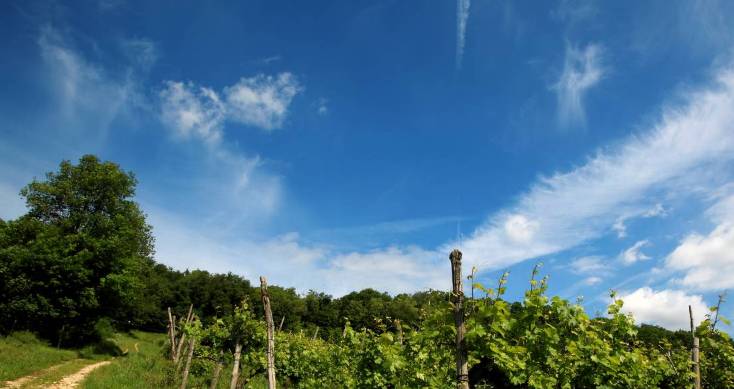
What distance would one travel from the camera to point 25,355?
1923 cm

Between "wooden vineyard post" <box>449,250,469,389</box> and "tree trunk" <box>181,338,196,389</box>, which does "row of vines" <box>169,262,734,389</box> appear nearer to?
"wooden vineyard post" <box>449,250,469,389</box>

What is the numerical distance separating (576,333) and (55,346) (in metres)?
30.1

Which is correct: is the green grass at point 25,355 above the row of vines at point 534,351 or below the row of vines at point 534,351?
below

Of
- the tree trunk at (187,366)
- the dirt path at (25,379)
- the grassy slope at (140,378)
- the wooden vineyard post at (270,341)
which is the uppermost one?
the wooden vineyard post at (270,341)

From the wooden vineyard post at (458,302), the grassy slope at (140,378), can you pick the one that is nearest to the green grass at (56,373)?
the grassy slope at (140,378)

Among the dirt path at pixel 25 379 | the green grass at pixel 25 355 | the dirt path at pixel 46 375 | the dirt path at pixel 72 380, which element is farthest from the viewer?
the green grass at pixel 25 355

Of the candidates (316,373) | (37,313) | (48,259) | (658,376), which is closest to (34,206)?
(48,259)

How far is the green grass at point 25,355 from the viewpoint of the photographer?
15609 mm

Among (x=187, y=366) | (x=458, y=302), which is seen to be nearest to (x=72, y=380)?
(x=187, y=366)

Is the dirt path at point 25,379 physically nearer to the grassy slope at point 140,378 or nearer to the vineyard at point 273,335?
the vineyard at point 273,335

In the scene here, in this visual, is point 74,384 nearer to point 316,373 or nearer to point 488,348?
point 316,373

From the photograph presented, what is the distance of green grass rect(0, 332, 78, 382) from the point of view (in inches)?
615

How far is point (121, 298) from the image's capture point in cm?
2753

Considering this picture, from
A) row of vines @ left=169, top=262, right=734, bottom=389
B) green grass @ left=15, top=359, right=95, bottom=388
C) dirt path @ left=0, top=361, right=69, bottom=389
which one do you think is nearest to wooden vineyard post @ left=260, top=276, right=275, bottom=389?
row of vines @ left=169, top=262, right=734, bottom=389
